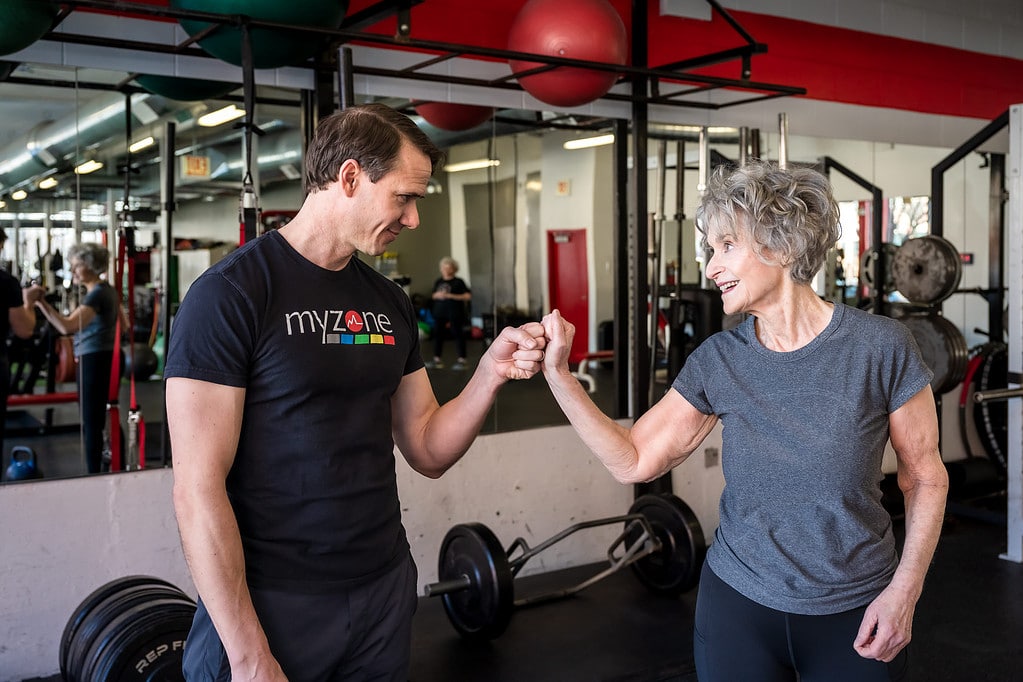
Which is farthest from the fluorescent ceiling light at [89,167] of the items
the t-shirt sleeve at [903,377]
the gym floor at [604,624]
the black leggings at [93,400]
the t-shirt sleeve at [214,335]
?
the t-shirt sleeve at [903,377]

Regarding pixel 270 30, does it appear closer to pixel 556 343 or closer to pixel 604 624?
pixel 556 343

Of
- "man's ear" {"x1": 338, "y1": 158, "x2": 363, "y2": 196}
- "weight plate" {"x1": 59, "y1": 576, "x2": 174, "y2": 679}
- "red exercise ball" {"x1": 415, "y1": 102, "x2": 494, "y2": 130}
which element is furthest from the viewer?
"red exercise ball" {"x1": 415, "y1": 102, "x2": 494, "y2": 130}

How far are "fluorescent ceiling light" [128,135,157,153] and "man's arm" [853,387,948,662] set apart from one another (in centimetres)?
223

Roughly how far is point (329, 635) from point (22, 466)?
5.91 ft

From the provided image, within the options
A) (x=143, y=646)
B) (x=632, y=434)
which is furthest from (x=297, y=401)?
(x=143, y=646)

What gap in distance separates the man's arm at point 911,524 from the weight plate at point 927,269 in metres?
2.96

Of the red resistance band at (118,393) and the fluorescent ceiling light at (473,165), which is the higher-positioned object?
the fluorescent ceiling light at (473,165)

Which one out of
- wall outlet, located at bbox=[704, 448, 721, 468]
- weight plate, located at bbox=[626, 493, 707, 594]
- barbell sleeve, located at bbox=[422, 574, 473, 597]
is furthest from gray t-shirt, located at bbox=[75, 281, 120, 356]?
wall outlet, located at bbox=[704, 448, 721, 468]

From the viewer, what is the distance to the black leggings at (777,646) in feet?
4.29

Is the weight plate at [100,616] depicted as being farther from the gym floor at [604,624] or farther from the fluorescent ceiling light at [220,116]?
the fluorescent ceiling light at [220,116]

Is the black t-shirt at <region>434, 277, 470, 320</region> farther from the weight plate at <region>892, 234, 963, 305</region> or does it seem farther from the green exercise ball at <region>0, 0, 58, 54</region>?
the weight plate at <region>892, 234, 963, 305</region>

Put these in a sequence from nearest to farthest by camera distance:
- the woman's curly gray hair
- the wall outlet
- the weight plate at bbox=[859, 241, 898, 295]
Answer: the woman's curly gray hair
the wall outlet
the weight plate at bbox=[859, 241, 898, 295]

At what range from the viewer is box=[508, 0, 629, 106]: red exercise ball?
9.00ft

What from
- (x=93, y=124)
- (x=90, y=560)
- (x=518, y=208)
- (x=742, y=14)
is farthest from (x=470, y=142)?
(x=90, y=560)
